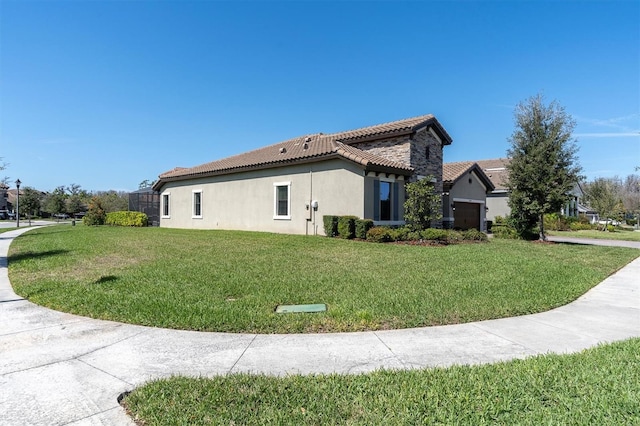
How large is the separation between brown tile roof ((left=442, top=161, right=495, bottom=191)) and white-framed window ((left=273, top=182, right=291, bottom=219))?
31.6ft

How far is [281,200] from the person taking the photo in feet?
59.2

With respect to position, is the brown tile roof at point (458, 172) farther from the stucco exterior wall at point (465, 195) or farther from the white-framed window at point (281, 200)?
the white-framed window at point (281, 200)

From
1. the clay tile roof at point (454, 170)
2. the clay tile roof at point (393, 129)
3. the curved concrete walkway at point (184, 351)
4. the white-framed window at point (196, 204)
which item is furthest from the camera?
the white-framed window at point (196, 204)

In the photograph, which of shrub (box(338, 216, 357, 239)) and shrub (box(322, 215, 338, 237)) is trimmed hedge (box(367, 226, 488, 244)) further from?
shrub (box(322, 215, 338, 237))

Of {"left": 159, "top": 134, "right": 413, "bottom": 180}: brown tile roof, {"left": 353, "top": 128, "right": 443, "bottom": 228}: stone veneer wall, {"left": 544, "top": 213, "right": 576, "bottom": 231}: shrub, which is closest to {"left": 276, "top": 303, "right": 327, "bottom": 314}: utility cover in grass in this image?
{"left": 159, "top": 134, "right": 413, "bottom": 180}: brown tile roof

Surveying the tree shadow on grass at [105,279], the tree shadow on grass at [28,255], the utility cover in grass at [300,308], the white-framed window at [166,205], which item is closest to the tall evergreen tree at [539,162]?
the utility cover in grass at [300,308]

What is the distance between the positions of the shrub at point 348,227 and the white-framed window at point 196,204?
40.7ft

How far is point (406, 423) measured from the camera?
8.05 feet

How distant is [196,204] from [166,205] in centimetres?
465

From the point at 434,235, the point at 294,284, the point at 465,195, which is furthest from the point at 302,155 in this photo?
the point at 465,195

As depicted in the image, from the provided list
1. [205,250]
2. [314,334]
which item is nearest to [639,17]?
[314,334]

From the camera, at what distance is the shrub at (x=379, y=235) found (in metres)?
13.8

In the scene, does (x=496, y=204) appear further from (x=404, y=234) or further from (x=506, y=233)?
(x=404, y=234)

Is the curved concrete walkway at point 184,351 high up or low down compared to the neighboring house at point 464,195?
down
